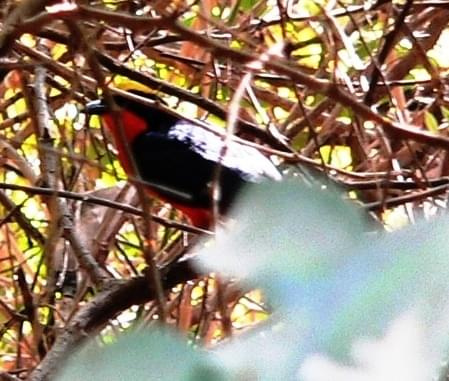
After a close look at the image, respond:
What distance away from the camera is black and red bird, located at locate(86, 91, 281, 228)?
6.86ft

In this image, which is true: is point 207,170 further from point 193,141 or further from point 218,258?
point 218,258

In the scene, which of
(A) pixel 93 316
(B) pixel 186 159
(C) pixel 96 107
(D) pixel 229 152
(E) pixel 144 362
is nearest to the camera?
(E) pixel 144 362

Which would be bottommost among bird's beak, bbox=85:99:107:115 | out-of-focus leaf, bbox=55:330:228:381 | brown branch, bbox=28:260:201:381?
brown branch, bbox=28:260:201:381

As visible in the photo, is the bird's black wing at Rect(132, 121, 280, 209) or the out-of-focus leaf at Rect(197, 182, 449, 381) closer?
the out-of-focus leaf at Rect(197, 182, 449, 381)

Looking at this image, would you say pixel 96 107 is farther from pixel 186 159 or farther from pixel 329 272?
pixel 329 272

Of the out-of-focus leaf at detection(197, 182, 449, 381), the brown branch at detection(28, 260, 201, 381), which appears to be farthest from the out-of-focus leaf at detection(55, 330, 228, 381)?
the brown branch at detection(28, 260, 201, 381)

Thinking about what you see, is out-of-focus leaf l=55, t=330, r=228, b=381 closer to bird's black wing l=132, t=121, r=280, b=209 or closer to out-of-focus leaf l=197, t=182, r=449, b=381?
out-of-focus leaf l=197, t=182, r=449, b=381

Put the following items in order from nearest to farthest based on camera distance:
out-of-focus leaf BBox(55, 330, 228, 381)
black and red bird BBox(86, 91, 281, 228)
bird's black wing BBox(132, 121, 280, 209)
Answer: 1. out-of-focus leaf BBox(55, 330, 228, 381)
2. black and red bird BBox(86, 91, 281, 228)
3. bird's black wing BBox(132, 121, 280, 209)

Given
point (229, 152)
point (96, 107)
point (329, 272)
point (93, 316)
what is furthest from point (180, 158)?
point (329, 272)

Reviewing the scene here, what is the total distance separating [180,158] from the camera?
2555 mm

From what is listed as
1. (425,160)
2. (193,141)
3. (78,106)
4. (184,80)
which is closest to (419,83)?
(425,160)

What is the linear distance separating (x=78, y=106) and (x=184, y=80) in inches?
10.0

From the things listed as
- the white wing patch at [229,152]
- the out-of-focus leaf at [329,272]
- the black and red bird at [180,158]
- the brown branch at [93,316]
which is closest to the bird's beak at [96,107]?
the black and red bird at [180,158]

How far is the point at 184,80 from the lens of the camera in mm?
1996
